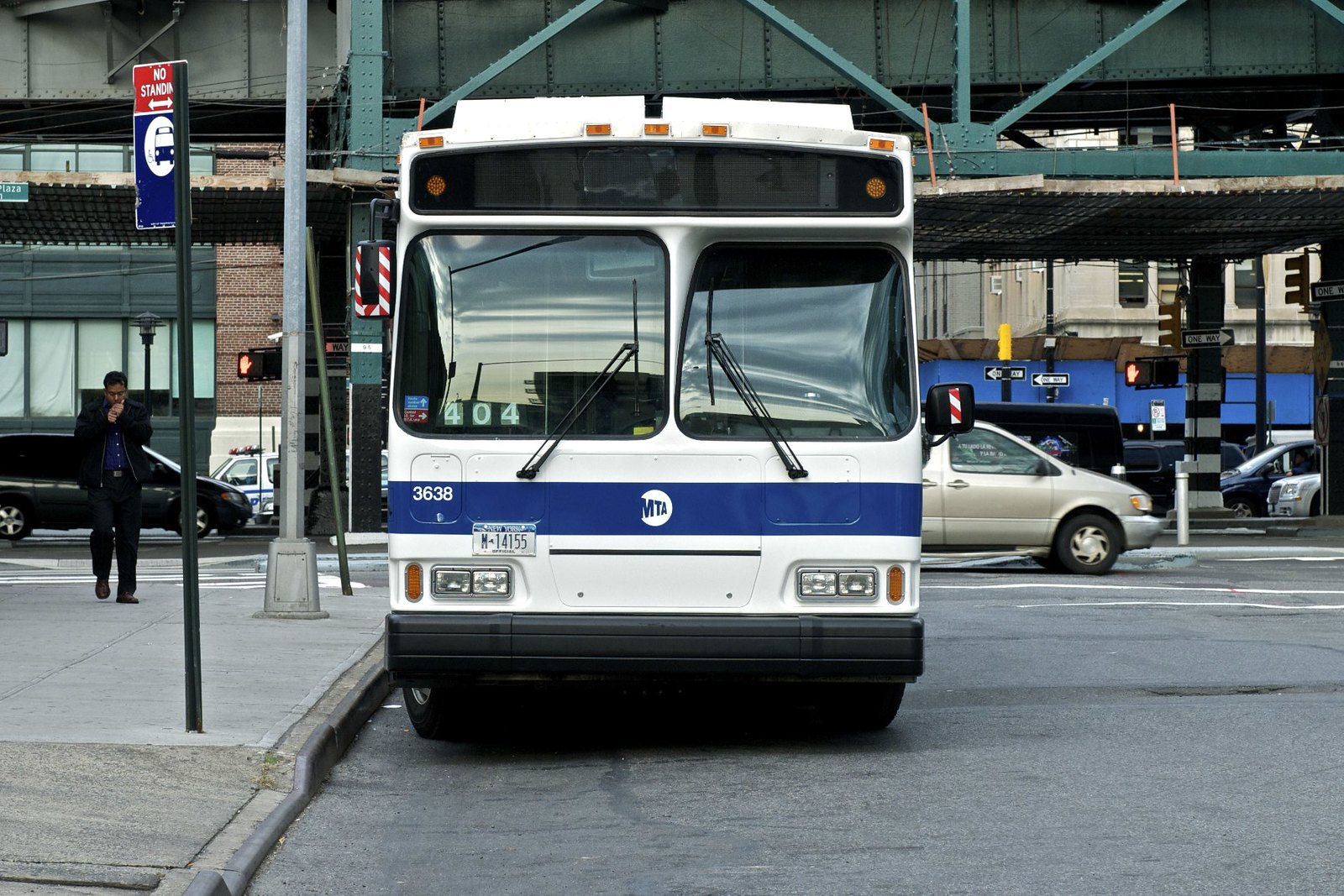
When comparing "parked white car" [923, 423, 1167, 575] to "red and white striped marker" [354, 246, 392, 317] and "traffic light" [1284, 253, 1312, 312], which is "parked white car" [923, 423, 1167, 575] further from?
"traffic light" [1284, 253, 1312, 312]

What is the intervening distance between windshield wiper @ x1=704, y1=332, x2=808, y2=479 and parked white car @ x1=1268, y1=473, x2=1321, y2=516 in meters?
26.3

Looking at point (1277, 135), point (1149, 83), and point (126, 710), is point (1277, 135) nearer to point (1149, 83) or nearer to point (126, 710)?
point (1149, 83)

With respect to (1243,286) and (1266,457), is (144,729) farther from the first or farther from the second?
(1243,286)

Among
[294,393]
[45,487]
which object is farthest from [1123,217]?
[45,487]

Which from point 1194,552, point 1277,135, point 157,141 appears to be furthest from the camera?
point 1277,135

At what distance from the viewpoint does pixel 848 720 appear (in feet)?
30.4

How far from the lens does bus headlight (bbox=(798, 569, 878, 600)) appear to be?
807 cm

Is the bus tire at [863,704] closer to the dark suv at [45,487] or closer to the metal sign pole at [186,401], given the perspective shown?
the metal sign pole at [186,401]

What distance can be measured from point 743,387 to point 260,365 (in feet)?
55.4

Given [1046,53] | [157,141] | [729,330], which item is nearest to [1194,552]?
[1046,53]

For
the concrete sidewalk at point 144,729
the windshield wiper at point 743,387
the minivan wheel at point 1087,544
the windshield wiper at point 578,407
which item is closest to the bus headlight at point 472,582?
the windshield wiper at point 578,407

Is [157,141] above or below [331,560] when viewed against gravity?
above

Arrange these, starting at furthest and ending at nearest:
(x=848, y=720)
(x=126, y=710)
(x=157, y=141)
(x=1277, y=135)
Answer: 1. (x=1277, y=135)
2. (x=848, y=720)
3. (x=126, y=710)
4. (x=157, y=141)

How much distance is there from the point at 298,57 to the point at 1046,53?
558 inches
